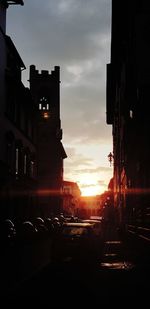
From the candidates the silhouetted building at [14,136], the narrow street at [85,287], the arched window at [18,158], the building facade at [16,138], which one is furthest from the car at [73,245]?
the arched window at [18,158]

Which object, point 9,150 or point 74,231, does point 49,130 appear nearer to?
point 9,150

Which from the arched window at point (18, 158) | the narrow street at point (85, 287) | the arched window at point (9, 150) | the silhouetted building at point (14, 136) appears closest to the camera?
the narrow street at point (85, 287)

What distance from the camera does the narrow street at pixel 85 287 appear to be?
30.9ft

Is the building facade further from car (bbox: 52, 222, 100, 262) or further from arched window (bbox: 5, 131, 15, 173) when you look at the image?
car (bbox: 52, 222, 100, 262)

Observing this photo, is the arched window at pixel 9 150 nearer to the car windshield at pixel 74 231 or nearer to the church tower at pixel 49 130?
the car windshield at pixel 74 231

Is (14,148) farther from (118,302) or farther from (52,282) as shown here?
(118,302)

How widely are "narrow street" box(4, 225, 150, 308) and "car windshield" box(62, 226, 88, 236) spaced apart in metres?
2.09

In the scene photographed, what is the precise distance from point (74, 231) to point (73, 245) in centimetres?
71

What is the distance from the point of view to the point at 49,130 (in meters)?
86.9

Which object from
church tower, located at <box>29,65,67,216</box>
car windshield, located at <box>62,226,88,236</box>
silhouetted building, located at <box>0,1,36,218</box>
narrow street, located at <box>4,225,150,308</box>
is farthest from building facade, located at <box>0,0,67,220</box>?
church tower, located at <box>29,65,67,216</box>

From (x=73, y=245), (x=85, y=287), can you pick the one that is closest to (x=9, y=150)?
(x=73, y=245)

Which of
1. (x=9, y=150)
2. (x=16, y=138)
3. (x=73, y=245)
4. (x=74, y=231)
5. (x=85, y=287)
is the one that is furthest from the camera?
(x=16, y=138)

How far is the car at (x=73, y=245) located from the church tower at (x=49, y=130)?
59198mm

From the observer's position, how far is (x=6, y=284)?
1152 centimetres
